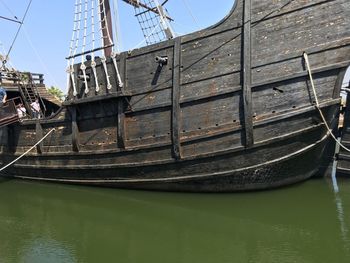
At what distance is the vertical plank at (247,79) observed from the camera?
22.7ft

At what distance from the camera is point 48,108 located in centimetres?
1359

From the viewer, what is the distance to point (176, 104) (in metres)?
7.56

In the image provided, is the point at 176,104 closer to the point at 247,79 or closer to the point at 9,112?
the point at 247,79

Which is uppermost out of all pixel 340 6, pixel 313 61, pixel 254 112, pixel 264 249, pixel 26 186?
pixel 340 6

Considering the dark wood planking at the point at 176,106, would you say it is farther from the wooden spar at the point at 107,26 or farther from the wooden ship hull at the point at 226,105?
the wooden spar at the point at 107,26

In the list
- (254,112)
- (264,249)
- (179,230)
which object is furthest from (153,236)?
(254,112)

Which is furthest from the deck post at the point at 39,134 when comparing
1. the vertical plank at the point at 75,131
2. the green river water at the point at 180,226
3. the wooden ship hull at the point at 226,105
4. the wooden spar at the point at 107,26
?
the wooden spar at the point at 107,26

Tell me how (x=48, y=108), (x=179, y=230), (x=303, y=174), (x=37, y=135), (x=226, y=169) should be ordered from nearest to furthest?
(x=179, y=230), (x=226, y=169), (x=303, y=174), (x=37, y=135), (x=48, y=108)

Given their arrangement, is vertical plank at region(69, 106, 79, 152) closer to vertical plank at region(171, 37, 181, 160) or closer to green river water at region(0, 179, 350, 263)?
green river water at region(0, 179, 350, 263)

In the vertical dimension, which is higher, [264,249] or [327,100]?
[327,100]

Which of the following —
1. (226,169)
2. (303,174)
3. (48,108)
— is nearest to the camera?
(226,169)

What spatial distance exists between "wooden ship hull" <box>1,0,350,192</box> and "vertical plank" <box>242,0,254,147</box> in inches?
0.7

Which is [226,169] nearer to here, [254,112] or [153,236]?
[254,112]

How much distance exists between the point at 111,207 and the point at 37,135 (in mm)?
3642
